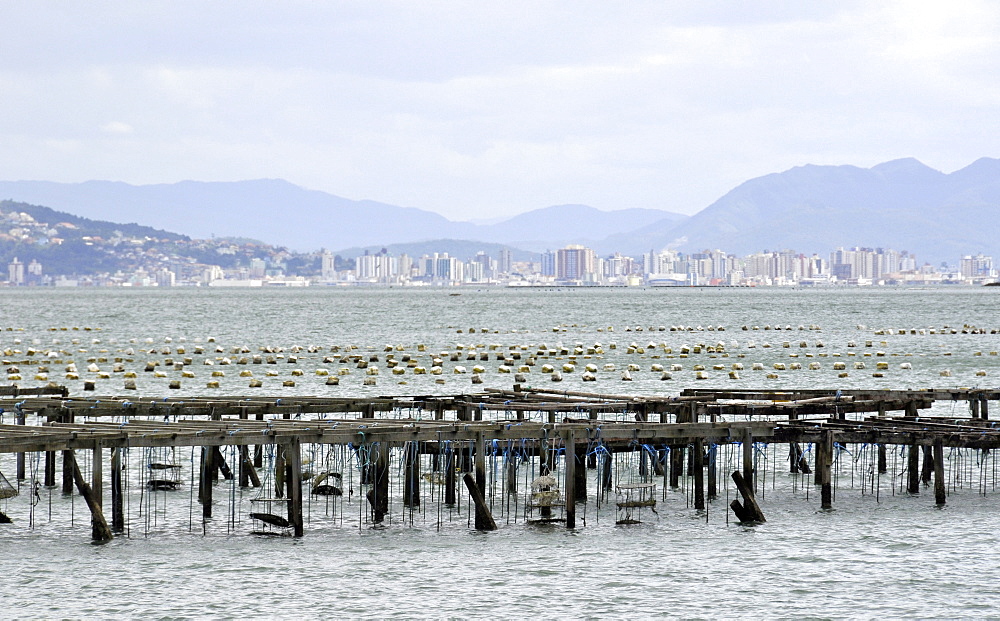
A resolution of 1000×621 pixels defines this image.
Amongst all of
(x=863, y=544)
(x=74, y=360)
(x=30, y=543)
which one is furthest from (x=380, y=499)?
(x=74, y=360)

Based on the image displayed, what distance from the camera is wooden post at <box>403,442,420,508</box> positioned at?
30.0 m

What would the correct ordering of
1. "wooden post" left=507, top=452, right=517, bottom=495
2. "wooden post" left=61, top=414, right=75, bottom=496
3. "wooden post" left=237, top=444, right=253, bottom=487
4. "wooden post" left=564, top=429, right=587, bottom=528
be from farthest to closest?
1. "wooden post" left=237, top=444, right=253, bottom=487
2. "wooden post" left=61, top=414, right=75, bottom=496
3. "wooden post" left=507, top=452, right=517, bottom=495
4. "wooden post" left=564, top=429, right=587, bottom=528

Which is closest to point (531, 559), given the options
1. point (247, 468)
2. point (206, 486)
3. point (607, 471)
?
point (206, 486)

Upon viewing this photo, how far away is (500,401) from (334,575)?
43.5ft

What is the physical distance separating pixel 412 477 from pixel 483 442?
2897 millimetres

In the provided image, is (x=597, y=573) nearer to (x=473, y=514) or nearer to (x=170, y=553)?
(x=473, y=514)

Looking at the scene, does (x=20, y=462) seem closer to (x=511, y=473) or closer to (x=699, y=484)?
(x=511, y=473)

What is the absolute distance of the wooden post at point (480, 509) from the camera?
27861 millimetres

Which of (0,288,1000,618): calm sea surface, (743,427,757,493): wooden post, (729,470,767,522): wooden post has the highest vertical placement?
(743,427,757,493): wooden post

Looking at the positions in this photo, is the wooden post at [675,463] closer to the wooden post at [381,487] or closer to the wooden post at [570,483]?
the wooden post at [570,483]

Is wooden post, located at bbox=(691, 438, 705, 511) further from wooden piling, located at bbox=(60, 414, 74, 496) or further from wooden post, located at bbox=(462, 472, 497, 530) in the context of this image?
wooden piling, located at bbox=(60, 414, 74, 496)

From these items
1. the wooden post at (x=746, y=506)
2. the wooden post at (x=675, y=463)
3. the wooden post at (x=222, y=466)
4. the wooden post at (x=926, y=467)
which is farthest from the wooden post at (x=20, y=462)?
the wooden post at (x=926, y=467)

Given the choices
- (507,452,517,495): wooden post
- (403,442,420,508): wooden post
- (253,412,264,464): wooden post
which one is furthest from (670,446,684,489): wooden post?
(253,412,264,464): wooden post

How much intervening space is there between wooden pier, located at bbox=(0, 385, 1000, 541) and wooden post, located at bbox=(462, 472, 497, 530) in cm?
3
